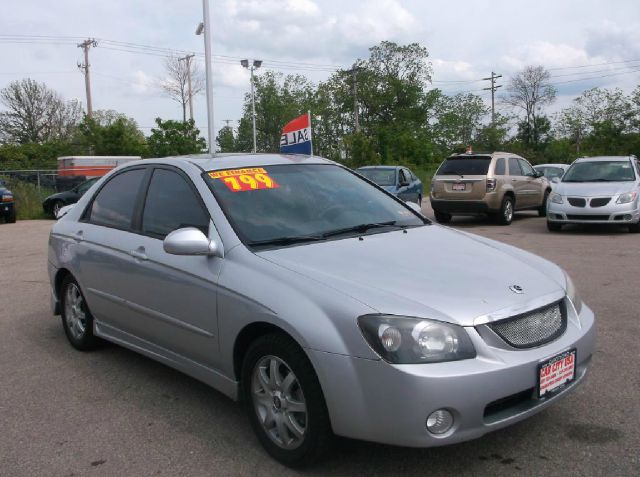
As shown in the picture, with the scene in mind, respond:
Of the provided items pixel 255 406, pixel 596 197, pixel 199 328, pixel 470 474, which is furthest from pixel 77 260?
pixel 596 197

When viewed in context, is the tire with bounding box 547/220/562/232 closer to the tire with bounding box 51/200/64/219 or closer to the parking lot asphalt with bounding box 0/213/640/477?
the parking lot asphalt with bounding box 0/213/640/477

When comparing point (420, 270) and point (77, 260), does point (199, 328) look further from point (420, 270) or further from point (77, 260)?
point (77, 260)

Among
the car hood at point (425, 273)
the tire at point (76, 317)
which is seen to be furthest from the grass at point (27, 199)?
the car hood at point (425, 273)

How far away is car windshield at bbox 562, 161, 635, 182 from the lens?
12891 millimetres

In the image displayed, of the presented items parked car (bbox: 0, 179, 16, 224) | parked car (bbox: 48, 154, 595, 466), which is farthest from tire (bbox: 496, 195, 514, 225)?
parked car (bbox: 0, 179, 16, 224)

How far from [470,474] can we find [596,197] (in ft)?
34.1

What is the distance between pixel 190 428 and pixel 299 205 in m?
1.49

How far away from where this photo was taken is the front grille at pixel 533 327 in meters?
2.94

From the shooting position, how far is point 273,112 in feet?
246

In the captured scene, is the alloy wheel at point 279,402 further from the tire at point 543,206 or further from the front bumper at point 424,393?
the tire at point 543,206

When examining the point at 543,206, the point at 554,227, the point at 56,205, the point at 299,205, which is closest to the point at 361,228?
the point at 299,205

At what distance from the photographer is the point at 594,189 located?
1236 centimetres

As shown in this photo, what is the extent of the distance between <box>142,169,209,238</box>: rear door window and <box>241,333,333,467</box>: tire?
93 cm

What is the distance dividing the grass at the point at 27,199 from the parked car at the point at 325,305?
65.3ft
